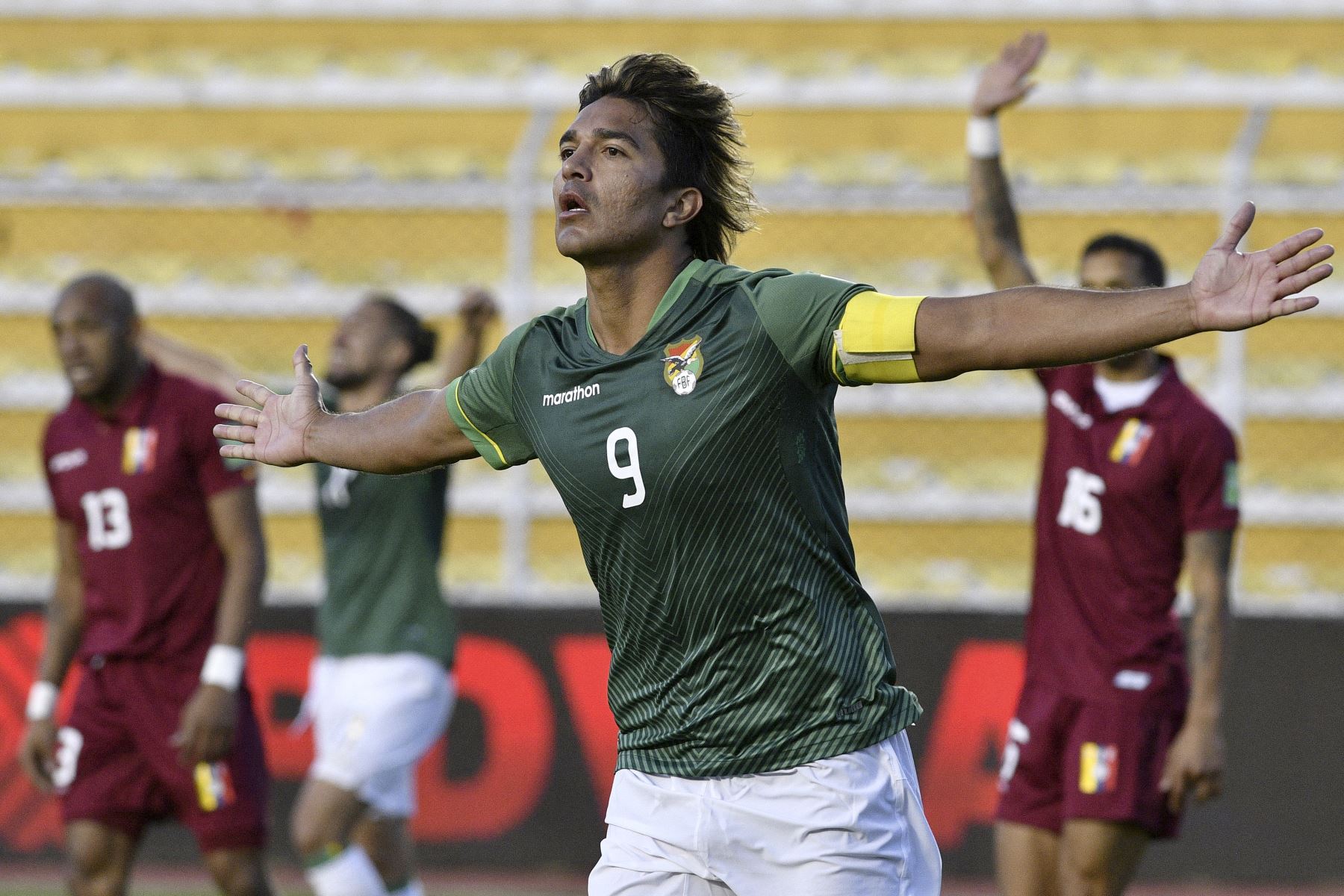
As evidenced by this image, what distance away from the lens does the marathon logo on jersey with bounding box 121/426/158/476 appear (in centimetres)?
633

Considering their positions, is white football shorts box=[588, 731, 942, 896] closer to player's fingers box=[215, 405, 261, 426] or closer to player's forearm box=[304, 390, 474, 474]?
player's forearm box=[304, 390, 474, 474]

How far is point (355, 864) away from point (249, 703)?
779mm

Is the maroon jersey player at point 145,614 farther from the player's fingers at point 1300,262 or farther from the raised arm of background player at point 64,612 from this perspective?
the player's fingers at point 1300,262

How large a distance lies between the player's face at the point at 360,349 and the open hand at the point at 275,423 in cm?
322

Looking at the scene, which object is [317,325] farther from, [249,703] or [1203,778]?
[1203,778]

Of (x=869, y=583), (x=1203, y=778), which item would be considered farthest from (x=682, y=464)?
(x=869, y=583)

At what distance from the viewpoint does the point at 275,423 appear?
3.97m

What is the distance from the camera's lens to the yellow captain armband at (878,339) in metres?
3.31

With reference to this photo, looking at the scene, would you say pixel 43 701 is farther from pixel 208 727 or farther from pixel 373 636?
pixel 373 636

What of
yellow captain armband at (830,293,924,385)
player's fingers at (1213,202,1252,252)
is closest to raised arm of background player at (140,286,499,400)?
yellow captain armband at (830,293,924,385)

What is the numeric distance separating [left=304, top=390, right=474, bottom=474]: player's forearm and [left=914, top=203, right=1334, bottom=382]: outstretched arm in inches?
45.0

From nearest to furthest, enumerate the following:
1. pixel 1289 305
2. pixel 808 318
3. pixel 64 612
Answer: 1. pixel 1289 305
2. pixel 808 318
3. pixel 64 612

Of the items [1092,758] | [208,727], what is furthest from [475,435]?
[1092,758]

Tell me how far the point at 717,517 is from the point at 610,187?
2.32 ft
